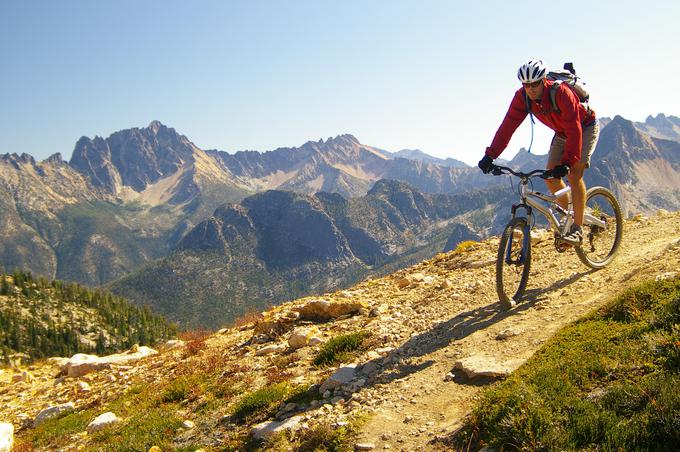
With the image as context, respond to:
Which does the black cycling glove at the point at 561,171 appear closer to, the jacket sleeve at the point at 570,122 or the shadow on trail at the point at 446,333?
the jacket sleeve at the point at 570,122

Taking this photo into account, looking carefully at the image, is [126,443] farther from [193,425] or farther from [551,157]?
[551,157]

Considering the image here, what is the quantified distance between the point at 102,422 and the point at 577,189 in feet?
38.5

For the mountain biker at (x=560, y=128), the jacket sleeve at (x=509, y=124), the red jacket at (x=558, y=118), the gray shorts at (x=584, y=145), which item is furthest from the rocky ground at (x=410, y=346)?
the jacket sleeve at (x=509, y=124)

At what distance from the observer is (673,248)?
30.1ft

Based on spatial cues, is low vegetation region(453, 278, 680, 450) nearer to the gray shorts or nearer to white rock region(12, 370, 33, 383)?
the gray shorts

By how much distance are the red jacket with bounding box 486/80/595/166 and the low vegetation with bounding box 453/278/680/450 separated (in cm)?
321

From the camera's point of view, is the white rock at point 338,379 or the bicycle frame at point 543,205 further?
the bicycle frame at point 543,205

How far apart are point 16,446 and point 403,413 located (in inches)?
365

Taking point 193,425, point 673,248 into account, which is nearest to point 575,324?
point 673,248

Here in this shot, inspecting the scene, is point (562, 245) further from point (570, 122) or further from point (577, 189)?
point (570, 122)

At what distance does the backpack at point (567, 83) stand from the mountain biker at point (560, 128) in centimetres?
6

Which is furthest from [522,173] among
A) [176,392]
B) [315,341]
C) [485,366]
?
[176,392]

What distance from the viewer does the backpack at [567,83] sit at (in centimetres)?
878

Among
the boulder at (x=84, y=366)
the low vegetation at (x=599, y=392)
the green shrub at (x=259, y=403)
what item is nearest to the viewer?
the low vegetation at (x=599, y=392)
